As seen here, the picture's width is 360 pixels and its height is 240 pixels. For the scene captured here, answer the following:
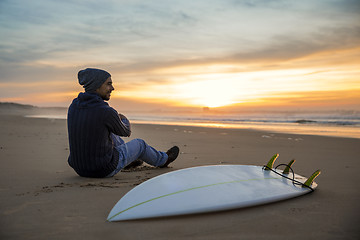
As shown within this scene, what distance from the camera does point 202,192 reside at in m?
2.30

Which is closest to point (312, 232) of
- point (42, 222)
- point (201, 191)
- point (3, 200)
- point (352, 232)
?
point (352, 232)

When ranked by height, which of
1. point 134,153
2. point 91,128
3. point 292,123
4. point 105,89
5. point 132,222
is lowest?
point 132,222

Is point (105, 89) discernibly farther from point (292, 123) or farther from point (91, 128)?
point (292, 123)

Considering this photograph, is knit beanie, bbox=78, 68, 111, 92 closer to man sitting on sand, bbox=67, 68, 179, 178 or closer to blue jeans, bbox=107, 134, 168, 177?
man sitting on sand, bbox=67, 68, 179, 178

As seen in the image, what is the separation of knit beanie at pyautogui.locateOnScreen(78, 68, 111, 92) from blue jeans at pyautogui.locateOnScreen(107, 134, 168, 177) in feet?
1.98

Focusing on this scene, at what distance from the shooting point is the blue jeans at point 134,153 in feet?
10.8

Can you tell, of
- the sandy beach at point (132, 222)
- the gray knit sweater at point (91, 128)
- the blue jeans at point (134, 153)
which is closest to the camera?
the sandy beach at point (132, 222)

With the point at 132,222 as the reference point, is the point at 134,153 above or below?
above

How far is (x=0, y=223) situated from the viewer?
6.41 ft

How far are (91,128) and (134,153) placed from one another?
697 mm

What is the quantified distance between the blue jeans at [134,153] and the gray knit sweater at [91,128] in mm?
219

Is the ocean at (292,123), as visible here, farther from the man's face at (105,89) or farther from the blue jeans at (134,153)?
the man's face at (105,89)

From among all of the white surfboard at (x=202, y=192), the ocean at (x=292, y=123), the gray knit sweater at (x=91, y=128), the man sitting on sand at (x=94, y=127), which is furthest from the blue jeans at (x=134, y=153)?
the ocean at (x=292, y=123)

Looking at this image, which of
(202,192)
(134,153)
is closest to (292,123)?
(134,153)
